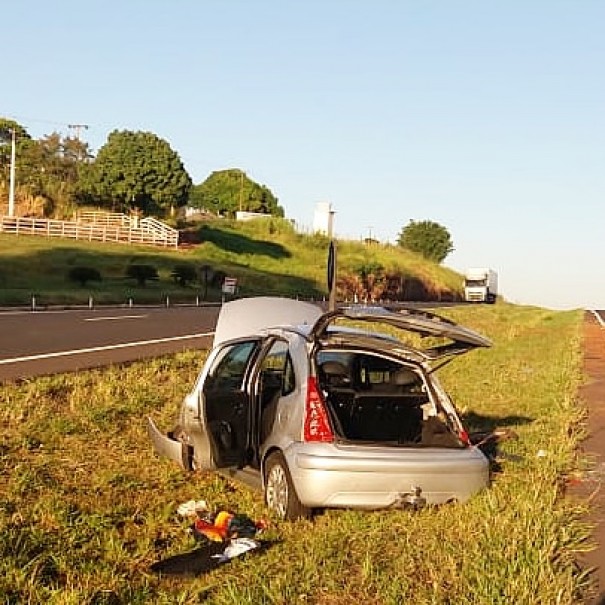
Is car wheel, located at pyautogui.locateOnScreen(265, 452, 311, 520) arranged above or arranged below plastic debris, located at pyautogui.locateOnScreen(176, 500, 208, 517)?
above

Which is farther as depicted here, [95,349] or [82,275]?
[82,275]

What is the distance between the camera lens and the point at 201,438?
739cm

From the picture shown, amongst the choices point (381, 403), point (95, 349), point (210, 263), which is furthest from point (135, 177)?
point (381, 403)

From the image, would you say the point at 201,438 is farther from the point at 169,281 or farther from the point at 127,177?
the point at 127,177

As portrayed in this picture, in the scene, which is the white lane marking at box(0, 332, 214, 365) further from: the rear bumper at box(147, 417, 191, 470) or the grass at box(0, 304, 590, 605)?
the rear bumper at box(147, 417, 191, 470)

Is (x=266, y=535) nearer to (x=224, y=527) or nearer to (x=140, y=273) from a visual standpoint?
(x=224, y=527)

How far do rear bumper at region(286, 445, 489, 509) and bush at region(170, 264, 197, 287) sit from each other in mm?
48480

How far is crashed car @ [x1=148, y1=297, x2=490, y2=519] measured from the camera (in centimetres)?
621

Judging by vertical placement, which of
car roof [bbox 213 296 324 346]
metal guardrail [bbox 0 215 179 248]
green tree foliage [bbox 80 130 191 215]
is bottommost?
car roof [bbox 213 296 324 346]

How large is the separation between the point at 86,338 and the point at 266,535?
15.5 metres

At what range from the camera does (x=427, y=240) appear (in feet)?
456

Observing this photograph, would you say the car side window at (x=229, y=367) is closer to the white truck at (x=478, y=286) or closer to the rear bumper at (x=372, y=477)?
the rear bumper at (x=372, y=477)

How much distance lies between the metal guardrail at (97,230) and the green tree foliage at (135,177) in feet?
12.8

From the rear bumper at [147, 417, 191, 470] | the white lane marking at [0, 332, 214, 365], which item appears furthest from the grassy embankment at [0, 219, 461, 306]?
the rear bumper at [147, 417, 191, 470]
